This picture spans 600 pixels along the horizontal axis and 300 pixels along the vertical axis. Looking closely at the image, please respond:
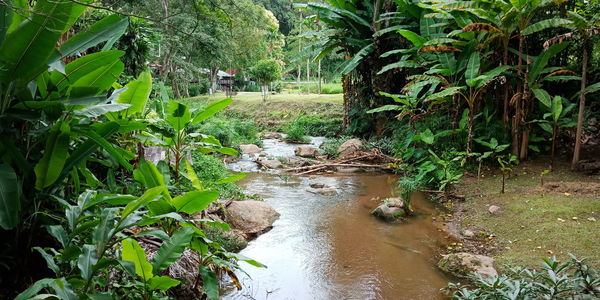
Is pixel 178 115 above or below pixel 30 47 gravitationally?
below

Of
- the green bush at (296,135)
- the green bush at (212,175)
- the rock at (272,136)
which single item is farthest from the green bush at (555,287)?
the rock at (272,136)

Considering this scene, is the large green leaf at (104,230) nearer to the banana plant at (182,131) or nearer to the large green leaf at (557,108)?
the banana plant at (182,131)

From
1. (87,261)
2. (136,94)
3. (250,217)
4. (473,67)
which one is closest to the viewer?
(87,261)

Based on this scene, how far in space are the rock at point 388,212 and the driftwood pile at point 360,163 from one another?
298 centimetres

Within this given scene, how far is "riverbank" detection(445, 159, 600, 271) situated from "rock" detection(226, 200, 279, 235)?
8.11 feet

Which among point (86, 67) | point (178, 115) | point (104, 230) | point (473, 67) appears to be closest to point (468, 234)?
point (473, 67)

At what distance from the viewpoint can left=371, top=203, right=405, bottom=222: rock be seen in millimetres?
5818

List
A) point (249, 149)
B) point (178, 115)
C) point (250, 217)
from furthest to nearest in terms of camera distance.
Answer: point (249, 149), point (250, 217), point (178, 115)

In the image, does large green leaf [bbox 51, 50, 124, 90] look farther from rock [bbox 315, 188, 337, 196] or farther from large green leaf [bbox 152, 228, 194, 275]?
rock [bbox 315, 188, 337, 196]

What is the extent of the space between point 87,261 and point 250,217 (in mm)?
3509

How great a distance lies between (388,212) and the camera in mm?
5867

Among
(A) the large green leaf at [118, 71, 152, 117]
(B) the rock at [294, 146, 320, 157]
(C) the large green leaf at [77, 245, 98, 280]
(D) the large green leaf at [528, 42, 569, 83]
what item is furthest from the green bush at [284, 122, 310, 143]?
(C) the large green leaf at [77, 245, 98, 280]

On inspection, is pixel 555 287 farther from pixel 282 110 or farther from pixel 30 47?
pixel 282 110

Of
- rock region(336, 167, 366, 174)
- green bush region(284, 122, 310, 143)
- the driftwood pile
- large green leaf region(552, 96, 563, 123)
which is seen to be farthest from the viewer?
green bush region(284, 122, 310, 143)
